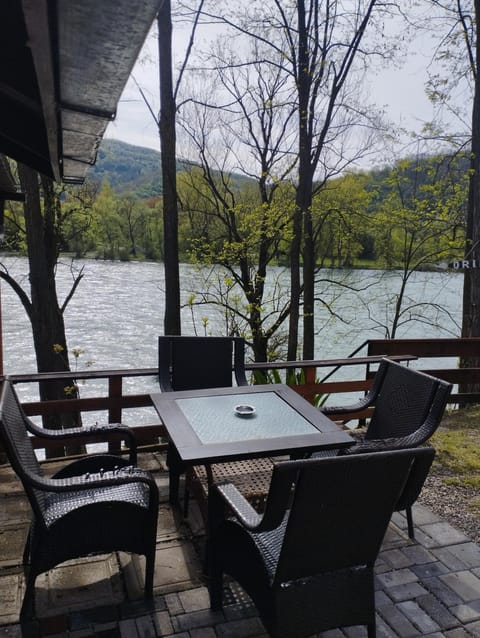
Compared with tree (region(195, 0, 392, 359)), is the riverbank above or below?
below

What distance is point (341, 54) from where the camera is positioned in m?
9.64

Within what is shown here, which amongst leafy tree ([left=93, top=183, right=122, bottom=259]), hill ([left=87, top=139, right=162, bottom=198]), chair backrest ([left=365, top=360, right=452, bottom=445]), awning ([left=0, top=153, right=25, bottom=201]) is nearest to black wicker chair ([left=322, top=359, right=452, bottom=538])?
chair backrest ([left=365, top=360, right=452, bottom=445])

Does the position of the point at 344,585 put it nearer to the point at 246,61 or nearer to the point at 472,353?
the point at 472,353

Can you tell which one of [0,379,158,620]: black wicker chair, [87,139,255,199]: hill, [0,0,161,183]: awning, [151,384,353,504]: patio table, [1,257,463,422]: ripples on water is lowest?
[1,257,463,422]: ripples on water

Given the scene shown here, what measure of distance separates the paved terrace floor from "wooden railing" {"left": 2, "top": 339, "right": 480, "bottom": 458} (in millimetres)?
832

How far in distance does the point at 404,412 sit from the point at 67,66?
246 cm

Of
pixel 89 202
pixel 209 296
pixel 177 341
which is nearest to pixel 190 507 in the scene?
pixel 177 341

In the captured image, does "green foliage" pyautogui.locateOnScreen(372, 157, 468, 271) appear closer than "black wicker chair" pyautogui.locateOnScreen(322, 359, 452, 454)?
No

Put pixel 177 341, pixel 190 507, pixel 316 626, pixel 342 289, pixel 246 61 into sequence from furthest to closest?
pixel 342 289 → pixel 246 61 → pixel 177 341 → pixel 190 507 → pixel 316 626

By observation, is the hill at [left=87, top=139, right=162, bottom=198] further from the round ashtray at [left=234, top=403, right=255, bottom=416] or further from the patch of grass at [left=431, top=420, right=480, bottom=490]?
the round ashtray at [left=234, top=403, right=255, bottom=416]

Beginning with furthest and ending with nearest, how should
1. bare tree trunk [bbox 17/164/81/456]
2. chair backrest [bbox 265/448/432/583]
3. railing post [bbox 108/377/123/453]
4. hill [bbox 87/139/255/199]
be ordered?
1. hill [bbox 87/139/255/199]
2. bare tree trunk [bbox 17/164/81/456]
3. railing post [bbox 108/377/123/453]
4. chair backrest [bbox 265/448/432/583]

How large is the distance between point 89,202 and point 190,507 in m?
7.87

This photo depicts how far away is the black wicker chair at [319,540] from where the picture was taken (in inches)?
63.7

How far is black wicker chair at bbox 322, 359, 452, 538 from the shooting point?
2449mm
